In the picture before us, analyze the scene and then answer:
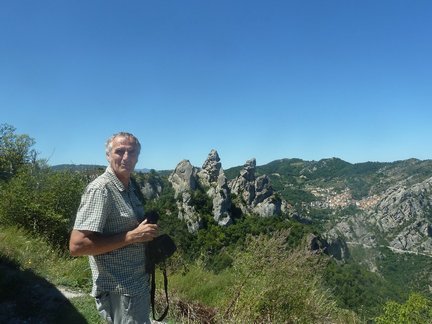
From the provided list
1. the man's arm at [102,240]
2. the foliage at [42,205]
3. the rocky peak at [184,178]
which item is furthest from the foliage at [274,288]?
the rocky peak at [184,178]

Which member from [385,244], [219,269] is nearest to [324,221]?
[385,244]

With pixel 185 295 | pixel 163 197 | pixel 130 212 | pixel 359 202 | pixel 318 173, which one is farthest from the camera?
pixel 318 173

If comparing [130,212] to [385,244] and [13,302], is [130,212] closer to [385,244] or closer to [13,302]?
[13,302]

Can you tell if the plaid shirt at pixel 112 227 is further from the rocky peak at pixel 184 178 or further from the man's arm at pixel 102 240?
the rocky peak at pixel 184 178

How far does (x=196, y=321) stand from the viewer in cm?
437

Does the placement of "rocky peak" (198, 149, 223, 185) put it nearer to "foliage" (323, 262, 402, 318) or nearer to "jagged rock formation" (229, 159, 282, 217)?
"jagged rock formation" (229, 159, 282, 217)

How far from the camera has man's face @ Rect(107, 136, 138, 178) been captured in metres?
2.31

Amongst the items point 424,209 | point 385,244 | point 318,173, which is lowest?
point 385,244

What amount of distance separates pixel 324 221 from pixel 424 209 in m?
27.0

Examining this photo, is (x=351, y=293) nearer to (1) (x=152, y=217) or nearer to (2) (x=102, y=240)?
(1) (x=152, y=217)

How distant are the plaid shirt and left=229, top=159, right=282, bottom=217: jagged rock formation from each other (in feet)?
190

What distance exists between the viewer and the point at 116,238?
85.2 inches

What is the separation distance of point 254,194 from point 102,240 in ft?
205

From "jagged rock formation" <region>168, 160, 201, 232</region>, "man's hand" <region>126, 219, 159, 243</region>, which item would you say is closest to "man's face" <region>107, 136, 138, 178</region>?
"man's hand" <region>126, 219, 159, 243</region>
